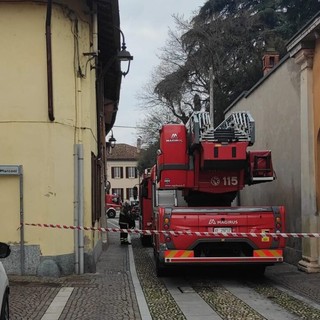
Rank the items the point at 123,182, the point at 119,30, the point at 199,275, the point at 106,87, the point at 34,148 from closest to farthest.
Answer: the point at 34,148, the point at 199,275, the point at 119,30, the point at 106,87, the point at 123,182

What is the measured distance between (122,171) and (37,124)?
7278 centimetres

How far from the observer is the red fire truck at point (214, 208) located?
34.2 feet

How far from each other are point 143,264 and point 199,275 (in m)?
2.40

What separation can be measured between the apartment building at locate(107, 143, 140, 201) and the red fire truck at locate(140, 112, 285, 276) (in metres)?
69.3

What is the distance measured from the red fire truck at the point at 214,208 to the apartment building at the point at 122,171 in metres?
69.3

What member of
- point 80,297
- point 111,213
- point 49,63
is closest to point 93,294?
point 80,297

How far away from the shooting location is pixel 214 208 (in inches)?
420

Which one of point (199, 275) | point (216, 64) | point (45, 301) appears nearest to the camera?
point (45, 301)

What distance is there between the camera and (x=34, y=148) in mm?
10875

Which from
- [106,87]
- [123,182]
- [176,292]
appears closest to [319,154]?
[176,292]

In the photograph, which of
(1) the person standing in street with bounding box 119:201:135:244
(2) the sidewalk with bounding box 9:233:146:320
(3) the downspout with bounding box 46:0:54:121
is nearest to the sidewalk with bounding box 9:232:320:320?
(2) the sidewalk with bounding box 9:233:146:320

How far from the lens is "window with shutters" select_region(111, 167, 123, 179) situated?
8300cm

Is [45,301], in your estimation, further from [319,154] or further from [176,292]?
[319,154]

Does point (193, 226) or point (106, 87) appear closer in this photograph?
point (193, 226)
